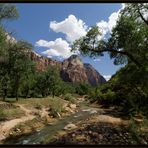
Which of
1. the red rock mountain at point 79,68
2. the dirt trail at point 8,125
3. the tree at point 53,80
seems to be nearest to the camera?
the red rock mountain at point 79,68

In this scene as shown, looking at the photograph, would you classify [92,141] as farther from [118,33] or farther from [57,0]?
[57,0]

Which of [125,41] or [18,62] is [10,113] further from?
[125,41]

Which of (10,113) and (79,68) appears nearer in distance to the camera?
(79,68)

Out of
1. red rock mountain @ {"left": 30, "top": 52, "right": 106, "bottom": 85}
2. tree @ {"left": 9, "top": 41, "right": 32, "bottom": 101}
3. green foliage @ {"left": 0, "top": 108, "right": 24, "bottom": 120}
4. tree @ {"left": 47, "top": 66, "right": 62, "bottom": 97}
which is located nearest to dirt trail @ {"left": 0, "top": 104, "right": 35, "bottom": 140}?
green foliage @ {"left": 0, "top": 108, "right": 24, "bottom": 120}

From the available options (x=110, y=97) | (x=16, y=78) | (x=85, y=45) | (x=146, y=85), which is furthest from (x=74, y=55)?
(x=110, y=97)

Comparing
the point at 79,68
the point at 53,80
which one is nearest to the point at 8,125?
the point at 79,68

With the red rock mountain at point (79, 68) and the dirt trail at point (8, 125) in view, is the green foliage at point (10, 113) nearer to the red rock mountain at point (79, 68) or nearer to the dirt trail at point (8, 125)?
the dirt trail at point (8, 125)

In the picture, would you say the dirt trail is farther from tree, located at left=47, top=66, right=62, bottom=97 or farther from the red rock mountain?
tree, located at left=47, top=66, right=62, bottom=97

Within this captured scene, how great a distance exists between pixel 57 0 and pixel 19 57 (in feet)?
75.9

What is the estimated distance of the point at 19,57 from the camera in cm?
3244

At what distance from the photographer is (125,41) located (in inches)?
593

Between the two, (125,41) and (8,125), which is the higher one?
(125,41)

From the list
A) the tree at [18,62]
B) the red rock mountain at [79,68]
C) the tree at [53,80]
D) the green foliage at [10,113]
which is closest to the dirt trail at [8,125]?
the green foliage at [10,113]

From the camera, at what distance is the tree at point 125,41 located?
14445 millimetres
